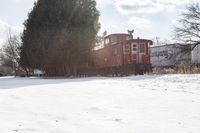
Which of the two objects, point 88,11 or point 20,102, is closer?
point 20,102

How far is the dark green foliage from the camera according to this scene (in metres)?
32.5

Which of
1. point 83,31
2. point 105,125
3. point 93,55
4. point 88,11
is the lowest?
point 105,125

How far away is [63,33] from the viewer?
32.2m

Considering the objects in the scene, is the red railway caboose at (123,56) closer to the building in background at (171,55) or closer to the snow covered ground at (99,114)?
the building in background at (171,55)

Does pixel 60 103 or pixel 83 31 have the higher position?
pixel 83 31

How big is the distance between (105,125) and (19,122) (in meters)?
1.54

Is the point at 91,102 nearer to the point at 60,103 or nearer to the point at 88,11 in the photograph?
the point at 60,103

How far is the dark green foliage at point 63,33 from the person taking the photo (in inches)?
1281

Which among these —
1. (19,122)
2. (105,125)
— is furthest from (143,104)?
(19,122)

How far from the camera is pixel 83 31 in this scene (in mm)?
33438

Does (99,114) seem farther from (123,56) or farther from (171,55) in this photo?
(171,55)

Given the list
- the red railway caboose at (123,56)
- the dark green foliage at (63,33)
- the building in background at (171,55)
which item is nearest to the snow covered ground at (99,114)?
the red railway caboose at (123,56)

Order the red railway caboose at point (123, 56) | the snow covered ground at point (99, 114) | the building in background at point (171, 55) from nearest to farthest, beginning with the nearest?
the snow covered ground at point (99, 114) → the red railway caboose at point (123, 56) → the building in background at point (171, 55)

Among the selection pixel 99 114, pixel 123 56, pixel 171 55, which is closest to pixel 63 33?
pixel 123 56
